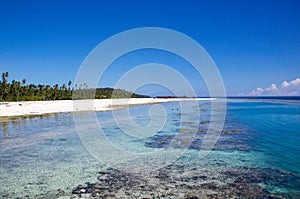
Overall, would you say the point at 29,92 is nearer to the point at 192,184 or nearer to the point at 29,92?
the point at 29,92

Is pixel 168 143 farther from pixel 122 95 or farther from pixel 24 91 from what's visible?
pixel 122 95

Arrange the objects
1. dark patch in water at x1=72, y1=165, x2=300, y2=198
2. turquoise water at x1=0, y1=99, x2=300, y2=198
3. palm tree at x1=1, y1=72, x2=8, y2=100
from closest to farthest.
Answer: dark patch in water at x1=72, y1=165, x2=300, y2=198 → turquoise water at x1=0, y1=99, x2=300, y2=198 → palm tree at x1=1, y1=72, x2=8, y2=100

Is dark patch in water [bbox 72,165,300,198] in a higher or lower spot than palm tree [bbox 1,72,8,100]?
lower

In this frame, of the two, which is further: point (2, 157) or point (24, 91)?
point (24, 91)

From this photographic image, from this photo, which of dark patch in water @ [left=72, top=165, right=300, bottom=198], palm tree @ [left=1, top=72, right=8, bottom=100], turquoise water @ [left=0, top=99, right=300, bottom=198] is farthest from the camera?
palm tree @ [left=1, top=72, right=8, bottom=100]

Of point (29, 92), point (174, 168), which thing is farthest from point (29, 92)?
point (174, 168)

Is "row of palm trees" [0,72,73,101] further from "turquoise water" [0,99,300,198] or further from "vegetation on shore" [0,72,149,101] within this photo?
"turquoise water" [0,99,300,198]

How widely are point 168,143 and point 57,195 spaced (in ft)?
28.4

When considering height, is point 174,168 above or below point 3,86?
below

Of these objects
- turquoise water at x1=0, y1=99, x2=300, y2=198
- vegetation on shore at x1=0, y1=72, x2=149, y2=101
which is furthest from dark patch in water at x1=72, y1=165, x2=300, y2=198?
vegetation on shore at x1=0, y1=72, x2=149, y2=101

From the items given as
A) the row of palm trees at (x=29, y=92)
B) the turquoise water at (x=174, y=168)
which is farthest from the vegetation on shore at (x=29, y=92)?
the turquoise water at (x=174, y=168)

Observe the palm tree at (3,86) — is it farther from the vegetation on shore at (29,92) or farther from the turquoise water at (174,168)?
the turquoise water at (174,168)

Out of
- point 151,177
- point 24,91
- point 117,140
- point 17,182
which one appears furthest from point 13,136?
point 24,91

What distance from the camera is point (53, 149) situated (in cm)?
1329
